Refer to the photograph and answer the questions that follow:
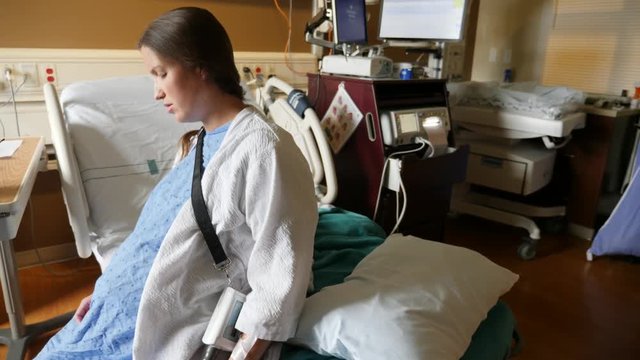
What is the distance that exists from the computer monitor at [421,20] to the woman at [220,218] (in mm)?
1376

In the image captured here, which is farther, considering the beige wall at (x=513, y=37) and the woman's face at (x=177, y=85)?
the beige wall at (x=513, y=37)

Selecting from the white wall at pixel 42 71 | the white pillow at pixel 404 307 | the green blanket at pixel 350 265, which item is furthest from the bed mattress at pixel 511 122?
the white wall at pixel 42 71

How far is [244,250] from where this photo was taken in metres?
0.92

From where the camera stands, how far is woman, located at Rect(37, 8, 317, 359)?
0.86 metres

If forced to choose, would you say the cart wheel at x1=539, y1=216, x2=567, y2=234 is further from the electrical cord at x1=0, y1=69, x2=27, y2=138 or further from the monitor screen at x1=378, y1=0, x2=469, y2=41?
the electrical cord at x1=0, y1=69, x2=27, y2=138

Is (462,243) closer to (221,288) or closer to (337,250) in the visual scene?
(337,250)

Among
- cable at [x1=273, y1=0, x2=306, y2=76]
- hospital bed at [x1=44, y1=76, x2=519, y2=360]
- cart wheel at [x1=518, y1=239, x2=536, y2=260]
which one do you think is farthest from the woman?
cart wheel at [x1=518, y1=239, x2=536, y2=260]

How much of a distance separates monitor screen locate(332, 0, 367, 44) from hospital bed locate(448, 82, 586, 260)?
32.3 inches

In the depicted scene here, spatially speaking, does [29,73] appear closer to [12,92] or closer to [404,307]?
[12,92]

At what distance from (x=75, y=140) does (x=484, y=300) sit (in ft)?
4.53

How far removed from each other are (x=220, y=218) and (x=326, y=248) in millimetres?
550

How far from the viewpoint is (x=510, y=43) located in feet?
12.9

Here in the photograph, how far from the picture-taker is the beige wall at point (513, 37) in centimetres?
376

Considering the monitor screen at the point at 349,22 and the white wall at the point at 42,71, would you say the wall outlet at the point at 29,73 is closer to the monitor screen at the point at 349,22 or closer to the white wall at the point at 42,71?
the white wall at the point at 42,71
